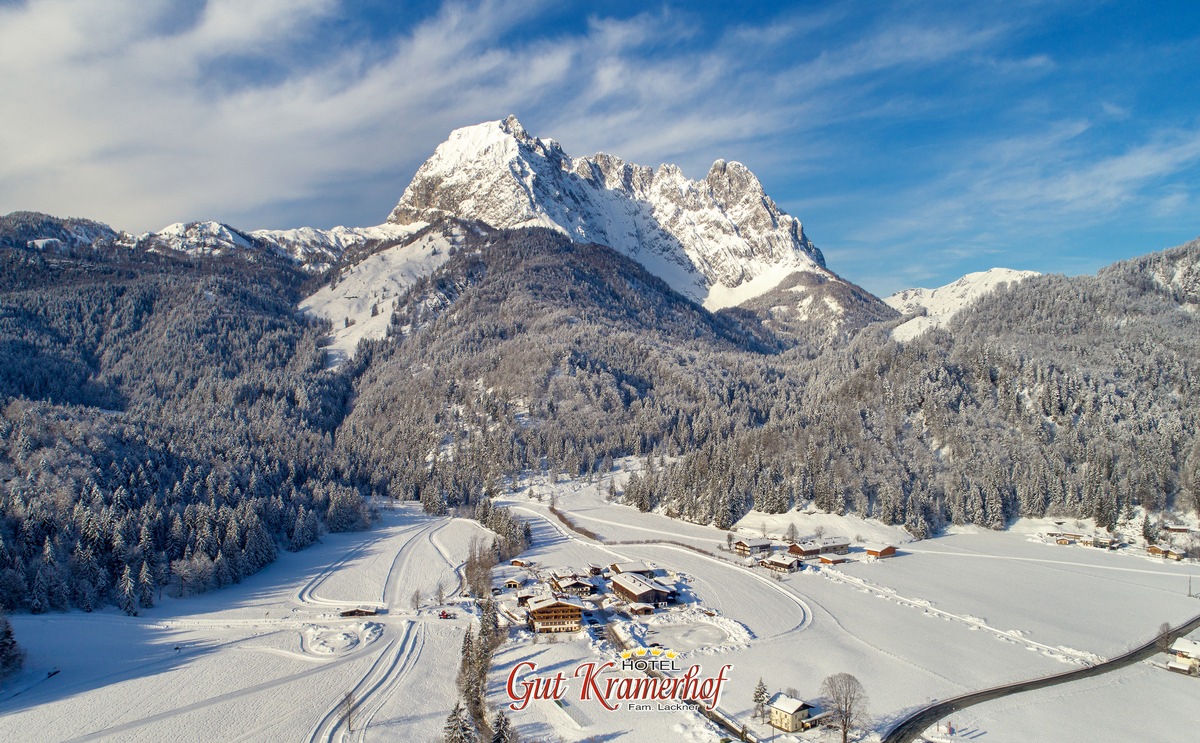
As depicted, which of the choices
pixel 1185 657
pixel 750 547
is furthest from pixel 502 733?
pixel 750 547

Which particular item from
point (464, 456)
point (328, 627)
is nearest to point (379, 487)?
point (464, 456)

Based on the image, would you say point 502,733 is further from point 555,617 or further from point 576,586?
point 576,586

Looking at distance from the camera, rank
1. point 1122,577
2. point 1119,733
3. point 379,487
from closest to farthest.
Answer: point 1119,733
point 1122,577
point 379,487

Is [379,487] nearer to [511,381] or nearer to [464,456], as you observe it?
[464,456]

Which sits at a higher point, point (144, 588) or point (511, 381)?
point (511, 381)

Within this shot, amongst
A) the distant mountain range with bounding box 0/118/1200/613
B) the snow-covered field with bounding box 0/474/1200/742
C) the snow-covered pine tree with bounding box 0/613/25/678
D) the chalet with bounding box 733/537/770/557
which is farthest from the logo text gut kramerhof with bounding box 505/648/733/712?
the distant mountain range with bounding box 0/118/1200/613

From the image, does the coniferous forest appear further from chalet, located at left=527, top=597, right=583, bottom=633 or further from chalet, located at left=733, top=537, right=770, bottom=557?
chalet, located at left=527, top=597, right=583, bottom=633

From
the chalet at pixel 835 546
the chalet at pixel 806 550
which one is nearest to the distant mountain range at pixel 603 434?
the chalet at pixel 835 546
